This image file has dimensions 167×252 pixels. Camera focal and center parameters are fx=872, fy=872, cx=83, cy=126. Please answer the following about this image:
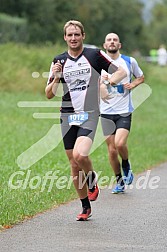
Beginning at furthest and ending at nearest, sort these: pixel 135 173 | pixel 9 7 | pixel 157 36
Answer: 1. pixel 157 36
2. pixel 9 7
3. pixel 135 173

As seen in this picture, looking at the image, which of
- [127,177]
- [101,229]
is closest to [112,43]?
[127,177]

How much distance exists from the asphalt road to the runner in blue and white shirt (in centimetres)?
47

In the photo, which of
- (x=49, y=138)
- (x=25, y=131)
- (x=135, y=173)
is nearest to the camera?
(x=135, y=173)

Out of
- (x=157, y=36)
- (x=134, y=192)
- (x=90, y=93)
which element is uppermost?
(x=90, y=93)

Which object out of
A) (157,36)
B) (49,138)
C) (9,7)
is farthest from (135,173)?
(157,36)

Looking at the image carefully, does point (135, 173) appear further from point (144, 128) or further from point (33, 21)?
point (33, 21)

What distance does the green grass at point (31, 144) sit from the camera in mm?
11138

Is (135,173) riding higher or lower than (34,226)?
lower

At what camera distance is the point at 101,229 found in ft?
31.2

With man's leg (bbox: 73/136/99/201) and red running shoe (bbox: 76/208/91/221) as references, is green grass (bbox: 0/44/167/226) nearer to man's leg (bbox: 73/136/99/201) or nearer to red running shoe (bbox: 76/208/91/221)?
red running shoe (bbox: 76/208/91/221)

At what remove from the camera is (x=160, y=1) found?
406 ft

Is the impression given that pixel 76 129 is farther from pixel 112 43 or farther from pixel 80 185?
pixel 112 43

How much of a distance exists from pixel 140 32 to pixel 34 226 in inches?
3085

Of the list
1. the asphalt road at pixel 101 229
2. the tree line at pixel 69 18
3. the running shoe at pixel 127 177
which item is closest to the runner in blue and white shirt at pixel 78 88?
the asphalt road at pixel 101 229
